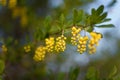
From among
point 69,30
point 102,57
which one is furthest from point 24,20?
point 69,30

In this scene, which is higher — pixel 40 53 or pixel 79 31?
pixel 79 31

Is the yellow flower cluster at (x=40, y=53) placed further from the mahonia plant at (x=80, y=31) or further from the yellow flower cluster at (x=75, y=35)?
the yellow flower cluster at (x=75, y=35)

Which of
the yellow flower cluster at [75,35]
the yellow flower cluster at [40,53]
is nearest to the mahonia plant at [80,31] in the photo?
the yellow flower cluster at [75,35]

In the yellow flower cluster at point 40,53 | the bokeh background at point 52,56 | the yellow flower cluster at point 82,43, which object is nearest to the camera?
the yellow flower cluster at point 82,43

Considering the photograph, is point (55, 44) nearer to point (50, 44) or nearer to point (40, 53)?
point (50, 44)

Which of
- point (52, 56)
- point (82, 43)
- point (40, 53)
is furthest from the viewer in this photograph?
point (52, 56)

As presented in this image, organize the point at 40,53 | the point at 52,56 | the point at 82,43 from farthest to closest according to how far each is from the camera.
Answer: the point at 52,56, the point at 40,53, the point at 82,43

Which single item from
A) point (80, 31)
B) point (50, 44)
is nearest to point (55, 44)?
point (50, 44)

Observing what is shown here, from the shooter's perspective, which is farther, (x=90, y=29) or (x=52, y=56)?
(x=52, y=56)
